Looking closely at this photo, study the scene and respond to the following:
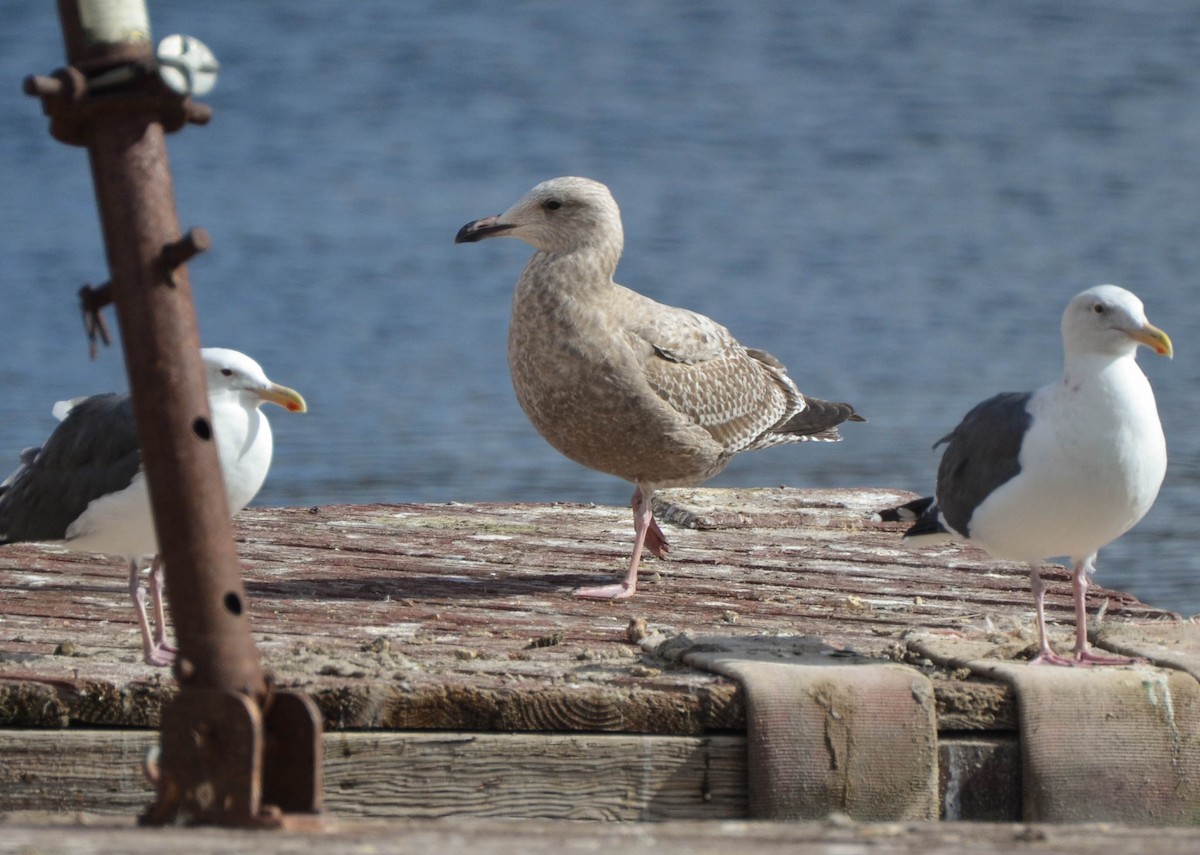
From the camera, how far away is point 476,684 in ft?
13.6

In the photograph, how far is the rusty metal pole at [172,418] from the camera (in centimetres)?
284

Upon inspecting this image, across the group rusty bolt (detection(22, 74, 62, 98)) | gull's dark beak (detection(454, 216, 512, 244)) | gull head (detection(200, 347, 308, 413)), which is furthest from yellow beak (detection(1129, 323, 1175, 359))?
rusty bolt (detection(22, 74, 62, 98))

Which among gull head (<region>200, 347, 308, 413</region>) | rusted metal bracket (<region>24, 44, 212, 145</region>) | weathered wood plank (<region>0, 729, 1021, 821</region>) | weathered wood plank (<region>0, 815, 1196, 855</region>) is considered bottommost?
weathered wood plank (<region>0, 729, 1021, 821</region>)

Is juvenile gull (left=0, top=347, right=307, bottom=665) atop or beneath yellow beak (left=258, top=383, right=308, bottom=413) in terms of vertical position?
beneath

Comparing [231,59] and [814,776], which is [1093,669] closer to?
[814,776]

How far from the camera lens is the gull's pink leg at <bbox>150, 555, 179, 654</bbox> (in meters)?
4.64

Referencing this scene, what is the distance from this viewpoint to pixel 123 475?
4727 millimetres

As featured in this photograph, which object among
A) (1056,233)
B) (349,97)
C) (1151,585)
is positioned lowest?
(1151,585)

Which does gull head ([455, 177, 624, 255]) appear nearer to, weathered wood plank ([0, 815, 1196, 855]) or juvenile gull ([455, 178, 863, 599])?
juvenile gull ([455, 178, 863, 599])

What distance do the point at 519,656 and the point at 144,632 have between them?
964 mm

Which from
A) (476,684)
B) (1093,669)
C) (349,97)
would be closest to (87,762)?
(476,684)

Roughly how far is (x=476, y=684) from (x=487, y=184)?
1570 cm

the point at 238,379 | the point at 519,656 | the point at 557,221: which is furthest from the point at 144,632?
the point at 557,221

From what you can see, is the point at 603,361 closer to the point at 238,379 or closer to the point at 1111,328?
the point at 238,379
